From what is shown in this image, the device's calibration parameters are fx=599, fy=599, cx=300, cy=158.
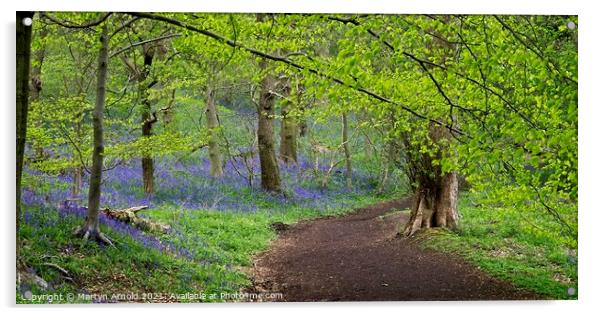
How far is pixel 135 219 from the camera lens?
6336 millimetres

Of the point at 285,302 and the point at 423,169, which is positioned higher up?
the point at 423,169

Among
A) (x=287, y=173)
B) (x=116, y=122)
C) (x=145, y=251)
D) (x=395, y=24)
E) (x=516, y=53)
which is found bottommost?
(x=145, y=251)

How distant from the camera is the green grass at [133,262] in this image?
5203mm

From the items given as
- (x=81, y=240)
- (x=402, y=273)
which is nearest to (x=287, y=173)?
(x=402, y=273)

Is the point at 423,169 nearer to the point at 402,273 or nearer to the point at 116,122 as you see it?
the point at 402,273

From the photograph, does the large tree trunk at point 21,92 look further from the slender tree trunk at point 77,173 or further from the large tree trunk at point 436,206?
the large tree trunk at point 436,206

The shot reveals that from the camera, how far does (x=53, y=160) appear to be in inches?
232

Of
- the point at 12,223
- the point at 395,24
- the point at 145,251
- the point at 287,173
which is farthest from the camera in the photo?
the point at 287,173

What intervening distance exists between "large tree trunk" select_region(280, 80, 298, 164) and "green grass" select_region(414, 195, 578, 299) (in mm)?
2030

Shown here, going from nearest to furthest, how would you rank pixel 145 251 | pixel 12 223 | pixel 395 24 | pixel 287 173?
pixel 395 24 → pixel 12 223 → pixel 145 251 → pixel 287 173

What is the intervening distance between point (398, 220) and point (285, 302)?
7.09 ft
